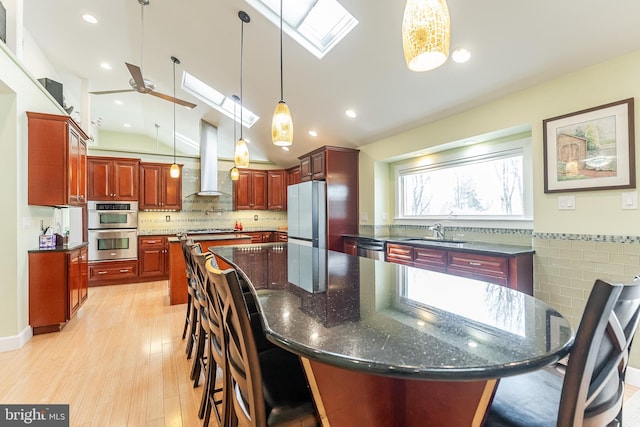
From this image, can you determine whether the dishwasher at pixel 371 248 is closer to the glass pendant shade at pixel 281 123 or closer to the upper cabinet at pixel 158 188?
the glass pendant shade at pixel 281 123

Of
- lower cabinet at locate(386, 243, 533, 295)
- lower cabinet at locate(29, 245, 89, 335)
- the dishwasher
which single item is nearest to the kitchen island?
lower cabinet at locate(386, 243, 533, 295)

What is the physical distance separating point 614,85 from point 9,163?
5.02 meters

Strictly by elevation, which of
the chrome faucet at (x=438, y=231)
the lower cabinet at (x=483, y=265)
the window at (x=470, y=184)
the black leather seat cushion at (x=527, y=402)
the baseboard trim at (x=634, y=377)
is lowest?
the baseboard trim at (x=634, y=377)

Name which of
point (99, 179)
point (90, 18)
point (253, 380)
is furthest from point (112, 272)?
point (253, 380)

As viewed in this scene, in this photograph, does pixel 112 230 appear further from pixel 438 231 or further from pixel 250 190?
pixel 438 231

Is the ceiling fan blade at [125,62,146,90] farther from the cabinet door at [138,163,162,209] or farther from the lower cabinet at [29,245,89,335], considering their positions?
the cabinet door at [138,163,162,209]

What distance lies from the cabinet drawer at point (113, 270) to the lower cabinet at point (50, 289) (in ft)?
7.55

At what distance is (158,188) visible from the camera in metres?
5.81

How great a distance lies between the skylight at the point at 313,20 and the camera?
293 cm

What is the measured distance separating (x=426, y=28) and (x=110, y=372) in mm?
2978

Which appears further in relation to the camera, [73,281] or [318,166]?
[318,166]

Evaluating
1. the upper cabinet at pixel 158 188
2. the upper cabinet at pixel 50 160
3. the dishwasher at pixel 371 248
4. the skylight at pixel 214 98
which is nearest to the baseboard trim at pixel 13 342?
the upper cabinet at pixel 50 160

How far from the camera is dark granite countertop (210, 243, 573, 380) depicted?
0.61 meters

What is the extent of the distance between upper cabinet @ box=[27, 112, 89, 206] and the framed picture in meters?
4.57
